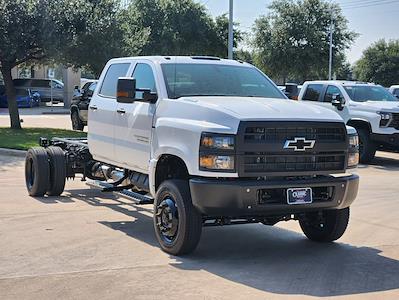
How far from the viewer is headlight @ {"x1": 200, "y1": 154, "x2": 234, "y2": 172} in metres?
6.22

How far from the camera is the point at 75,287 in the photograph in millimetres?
5680

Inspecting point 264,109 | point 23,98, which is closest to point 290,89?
point 264,109

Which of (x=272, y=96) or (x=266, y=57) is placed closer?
(x=272, y=96)

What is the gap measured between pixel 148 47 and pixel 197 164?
34400 millimetres

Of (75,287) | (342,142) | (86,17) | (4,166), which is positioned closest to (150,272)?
(75,287)

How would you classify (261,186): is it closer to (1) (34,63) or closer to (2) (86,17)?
(2) (86,17)

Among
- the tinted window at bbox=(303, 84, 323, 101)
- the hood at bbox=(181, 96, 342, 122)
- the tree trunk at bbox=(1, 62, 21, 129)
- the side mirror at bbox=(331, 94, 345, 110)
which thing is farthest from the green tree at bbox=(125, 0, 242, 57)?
the hood at bbox=(181, 96, 342, 122)

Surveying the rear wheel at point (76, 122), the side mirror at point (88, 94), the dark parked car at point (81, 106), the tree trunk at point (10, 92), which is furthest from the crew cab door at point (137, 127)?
the rear wheel at point (76, 122)

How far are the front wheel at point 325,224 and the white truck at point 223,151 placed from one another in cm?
1

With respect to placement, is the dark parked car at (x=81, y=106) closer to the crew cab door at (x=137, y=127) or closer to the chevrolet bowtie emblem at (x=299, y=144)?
the crew cab door at (x=137, y=127)

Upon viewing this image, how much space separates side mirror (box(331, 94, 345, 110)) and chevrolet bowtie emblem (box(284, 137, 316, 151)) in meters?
10.2

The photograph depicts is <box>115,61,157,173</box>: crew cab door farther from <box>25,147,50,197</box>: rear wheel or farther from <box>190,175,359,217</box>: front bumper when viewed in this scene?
<box>25,147,50,197</box>: rear wheel

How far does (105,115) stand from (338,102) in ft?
30.2

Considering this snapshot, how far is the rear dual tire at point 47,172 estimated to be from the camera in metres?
9.99
